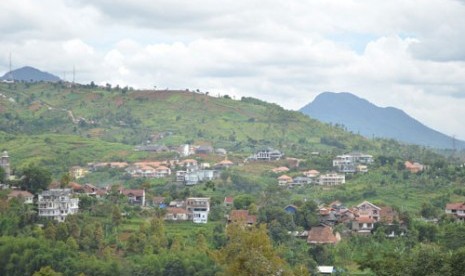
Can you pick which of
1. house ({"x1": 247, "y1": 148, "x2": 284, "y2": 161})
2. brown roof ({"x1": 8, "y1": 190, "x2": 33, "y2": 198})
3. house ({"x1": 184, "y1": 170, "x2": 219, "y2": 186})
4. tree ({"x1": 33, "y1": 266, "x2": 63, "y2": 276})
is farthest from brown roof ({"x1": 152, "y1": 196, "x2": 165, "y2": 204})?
house ({"x1": 247, "y1": 148, "x2": 284, "y2": 161})

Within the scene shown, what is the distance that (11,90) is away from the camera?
122375 millimetres

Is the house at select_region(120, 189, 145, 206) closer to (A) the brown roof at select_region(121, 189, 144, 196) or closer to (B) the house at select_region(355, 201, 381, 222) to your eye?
(A) the brown roof at select_region(121, 189, 144, 196)

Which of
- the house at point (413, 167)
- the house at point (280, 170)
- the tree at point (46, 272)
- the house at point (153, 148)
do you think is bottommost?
the tree at point (46, 272)

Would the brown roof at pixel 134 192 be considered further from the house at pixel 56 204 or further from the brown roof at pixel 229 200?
the house at pixel 56 204

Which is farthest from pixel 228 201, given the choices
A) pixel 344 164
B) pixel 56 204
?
pixel 344 164

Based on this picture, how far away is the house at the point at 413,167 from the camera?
71713 mm

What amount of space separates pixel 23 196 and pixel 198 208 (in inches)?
472

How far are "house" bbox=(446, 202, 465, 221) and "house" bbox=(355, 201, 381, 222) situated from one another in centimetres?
468

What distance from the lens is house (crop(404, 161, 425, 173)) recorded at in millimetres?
71713

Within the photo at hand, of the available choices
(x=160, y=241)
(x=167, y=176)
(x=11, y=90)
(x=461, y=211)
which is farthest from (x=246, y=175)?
(x=11, y=90)

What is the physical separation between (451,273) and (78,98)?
99960 mm

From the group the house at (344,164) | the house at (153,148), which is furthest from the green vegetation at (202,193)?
the house at (153,148)

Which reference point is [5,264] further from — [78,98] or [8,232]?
[78,98]

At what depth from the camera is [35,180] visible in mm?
53125
